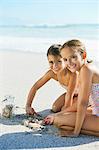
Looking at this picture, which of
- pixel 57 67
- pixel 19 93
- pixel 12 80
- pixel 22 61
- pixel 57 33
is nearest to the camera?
pixel 57 67

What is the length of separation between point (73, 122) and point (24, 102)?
0.75 meters

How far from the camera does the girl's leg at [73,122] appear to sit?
77.5 inches

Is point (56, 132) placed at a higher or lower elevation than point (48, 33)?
lower

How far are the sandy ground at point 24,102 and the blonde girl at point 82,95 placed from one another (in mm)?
55

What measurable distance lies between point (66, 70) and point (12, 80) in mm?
1005

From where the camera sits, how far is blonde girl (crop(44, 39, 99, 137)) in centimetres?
192

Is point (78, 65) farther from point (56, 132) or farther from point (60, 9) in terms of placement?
point (60, 9)

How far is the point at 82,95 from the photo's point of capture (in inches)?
75.5

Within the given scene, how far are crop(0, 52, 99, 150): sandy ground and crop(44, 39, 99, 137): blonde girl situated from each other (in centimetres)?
6

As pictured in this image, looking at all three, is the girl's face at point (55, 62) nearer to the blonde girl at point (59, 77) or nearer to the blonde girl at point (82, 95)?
the blonde girl at point (59, 77)

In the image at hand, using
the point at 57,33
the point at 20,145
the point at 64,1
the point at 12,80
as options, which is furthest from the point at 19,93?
the point at 64,1

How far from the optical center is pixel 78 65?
78.9 inches

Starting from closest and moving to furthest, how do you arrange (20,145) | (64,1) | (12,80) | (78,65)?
(20,145)
(78,65)
(12,80)
(64,1)

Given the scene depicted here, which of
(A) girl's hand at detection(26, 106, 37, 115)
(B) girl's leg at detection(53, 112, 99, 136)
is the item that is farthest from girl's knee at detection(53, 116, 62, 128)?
(A) girl's hand at detection(26, 106, 37, 115)
